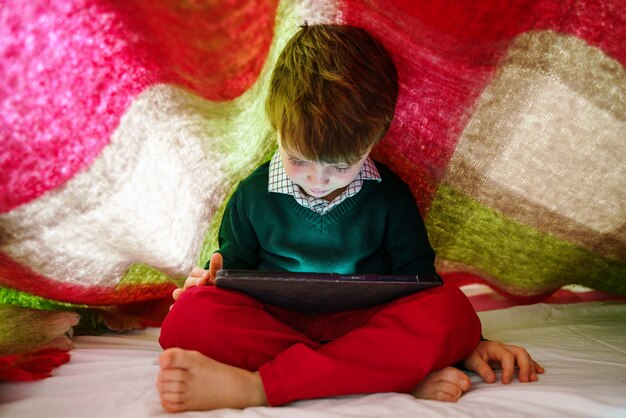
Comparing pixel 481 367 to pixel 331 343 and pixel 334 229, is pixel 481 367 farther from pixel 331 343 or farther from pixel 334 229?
pixel 334 229

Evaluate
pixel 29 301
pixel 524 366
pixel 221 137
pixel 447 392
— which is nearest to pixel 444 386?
pixel 447 392

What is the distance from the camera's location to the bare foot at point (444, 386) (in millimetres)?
684

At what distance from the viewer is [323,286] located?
0.71 metres

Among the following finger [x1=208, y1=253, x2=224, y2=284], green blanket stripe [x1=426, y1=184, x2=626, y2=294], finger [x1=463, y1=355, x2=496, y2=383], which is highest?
green blanket stripe [x1=426, y1=184, x2=626, y2=294]

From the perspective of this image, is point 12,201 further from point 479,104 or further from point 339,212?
point 479,104

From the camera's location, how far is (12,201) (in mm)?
746

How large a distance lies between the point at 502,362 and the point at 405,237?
0.25m

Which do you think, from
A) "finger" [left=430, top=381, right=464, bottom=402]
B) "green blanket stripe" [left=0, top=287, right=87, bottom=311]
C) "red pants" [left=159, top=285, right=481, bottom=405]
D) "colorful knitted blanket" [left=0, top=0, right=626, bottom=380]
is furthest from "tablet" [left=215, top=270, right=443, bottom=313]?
"green blanket stripe" [left=0, top=287, right=87, bottom=311]

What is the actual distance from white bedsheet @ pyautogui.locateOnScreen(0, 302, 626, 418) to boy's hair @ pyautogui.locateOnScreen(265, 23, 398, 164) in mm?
314

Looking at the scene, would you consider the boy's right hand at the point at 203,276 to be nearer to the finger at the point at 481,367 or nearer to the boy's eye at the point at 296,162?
the boy's eye at the point at 296,162

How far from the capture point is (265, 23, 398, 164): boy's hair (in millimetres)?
734

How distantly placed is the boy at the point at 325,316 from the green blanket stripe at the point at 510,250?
0.37ft

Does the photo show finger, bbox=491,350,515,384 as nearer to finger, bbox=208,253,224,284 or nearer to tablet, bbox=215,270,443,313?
tablet, bbox=215,270,443,313

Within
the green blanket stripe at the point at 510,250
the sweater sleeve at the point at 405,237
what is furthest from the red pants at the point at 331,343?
the green blanket stripe at the point at 510,250
